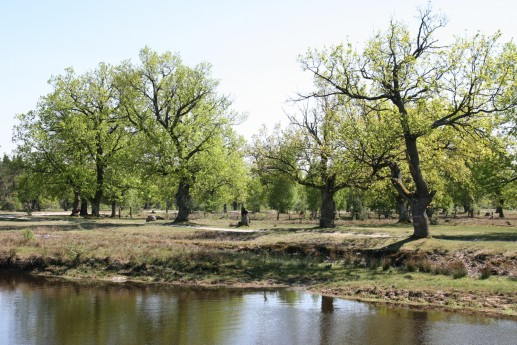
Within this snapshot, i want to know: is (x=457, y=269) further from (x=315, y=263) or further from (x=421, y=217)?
(x=315, y=263)

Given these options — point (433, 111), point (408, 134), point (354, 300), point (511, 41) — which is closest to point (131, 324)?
point (354, 300)

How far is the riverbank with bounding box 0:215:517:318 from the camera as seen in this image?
70.0ft

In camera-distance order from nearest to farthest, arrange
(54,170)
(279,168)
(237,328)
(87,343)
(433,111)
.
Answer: (87,343) → (237,328) → (433,111) → (279,168) → (54,170)

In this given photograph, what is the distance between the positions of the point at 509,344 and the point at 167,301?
12.6m

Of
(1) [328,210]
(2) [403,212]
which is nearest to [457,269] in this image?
(1) [328,210]

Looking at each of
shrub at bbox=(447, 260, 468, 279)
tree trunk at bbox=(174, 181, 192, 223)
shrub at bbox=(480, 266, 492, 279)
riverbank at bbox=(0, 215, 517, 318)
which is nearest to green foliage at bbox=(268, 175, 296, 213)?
tree trunk at bbox=(174, 181, 192, 223)

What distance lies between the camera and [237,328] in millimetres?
16234

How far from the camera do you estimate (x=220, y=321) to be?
17109 mm

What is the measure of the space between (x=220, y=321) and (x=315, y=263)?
11781mm

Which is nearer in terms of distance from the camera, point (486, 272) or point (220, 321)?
point (220, 321)

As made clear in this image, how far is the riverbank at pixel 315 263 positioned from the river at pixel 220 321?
2.28 m

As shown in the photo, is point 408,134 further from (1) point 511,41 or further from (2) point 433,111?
(1) point 511,41

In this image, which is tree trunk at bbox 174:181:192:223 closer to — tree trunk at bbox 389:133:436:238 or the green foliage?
the green foliage

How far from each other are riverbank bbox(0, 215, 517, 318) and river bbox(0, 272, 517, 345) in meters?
2.28
